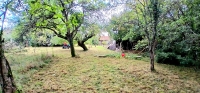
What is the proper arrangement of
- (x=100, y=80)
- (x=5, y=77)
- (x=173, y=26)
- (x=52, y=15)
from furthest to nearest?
(x=173, y=26) < (x=100, y=80) < (x=52, y=15) < (x=5, y=77)

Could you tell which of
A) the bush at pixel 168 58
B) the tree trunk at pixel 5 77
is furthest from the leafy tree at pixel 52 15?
the bush at pixel 168 58

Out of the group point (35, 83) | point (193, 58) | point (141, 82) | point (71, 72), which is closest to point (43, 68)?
point (71, 72)

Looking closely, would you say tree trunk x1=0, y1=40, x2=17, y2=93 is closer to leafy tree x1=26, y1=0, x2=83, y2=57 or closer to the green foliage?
leafy tree x1=26, y1=0, x2=83, y2=57

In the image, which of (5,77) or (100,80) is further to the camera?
(100,80)

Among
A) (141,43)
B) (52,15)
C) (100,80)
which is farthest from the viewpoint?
(141,43)

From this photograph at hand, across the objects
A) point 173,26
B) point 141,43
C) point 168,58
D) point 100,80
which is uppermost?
point 173,26

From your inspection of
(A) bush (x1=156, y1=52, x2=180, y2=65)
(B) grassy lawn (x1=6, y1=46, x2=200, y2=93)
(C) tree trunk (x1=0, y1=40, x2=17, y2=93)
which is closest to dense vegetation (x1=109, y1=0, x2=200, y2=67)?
(A) bush (x1=156, y1=52, x2=180, y2=65)

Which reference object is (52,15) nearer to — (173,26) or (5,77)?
(5,77)

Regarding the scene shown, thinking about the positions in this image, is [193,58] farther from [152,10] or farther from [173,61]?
[152,10]

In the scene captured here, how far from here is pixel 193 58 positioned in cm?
918

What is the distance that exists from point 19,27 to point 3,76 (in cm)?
657

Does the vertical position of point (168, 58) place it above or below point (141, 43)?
below

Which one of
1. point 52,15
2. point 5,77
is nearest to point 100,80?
point 52,15

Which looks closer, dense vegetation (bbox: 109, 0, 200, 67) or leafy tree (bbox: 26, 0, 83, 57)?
leafy tree (bbox: 26, 0, 83, 57)
